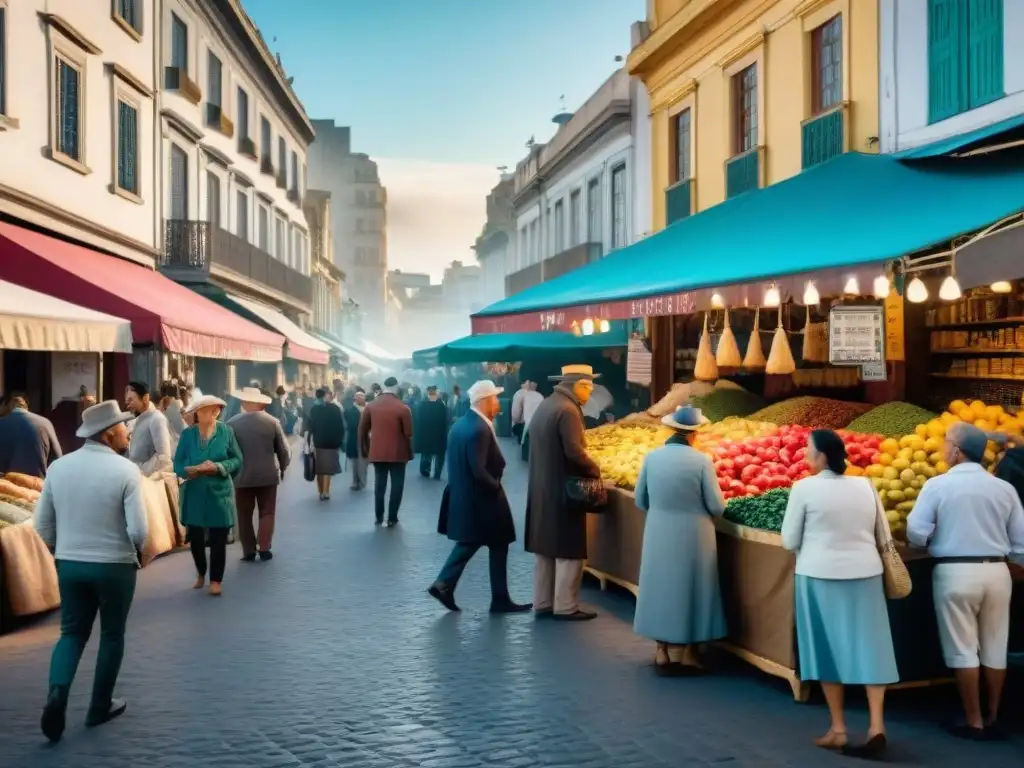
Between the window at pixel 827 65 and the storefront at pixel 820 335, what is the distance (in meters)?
1.90

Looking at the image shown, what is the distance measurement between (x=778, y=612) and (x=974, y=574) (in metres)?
1.32

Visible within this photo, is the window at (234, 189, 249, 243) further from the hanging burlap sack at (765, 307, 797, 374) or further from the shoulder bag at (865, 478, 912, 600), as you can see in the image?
the shoulder bag at (865, 478, 912, 600)

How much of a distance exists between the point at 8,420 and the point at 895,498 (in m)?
8.82

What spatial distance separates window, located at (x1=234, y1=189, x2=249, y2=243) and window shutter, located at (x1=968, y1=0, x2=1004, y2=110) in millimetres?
24088

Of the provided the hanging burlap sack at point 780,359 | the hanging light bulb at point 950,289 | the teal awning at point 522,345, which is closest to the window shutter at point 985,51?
the hanging burlap sack at point 780,359

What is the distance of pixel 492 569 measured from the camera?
9.62m

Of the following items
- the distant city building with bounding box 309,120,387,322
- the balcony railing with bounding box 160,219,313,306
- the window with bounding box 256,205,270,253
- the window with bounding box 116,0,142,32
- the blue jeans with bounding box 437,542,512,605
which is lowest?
the blue jeans with bounding box 437,542,512,605

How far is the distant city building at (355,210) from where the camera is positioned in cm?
9431

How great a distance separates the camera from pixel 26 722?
21.2ft

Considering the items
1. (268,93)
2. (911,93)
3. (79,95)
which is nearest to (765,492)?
(911,93)

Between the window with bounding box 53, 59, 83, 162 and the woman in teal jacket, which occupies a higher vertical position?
the window with bounding box 53, 59, 83, 162

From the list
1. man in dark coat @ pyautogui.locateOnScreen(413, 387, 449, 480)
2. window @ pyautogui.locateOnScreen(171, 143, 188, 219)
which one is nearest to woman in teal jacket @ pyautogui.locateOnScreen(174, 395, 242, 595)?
man in dark coat @ pyautogui.locateOnScreen(413, 387, 449, 480)

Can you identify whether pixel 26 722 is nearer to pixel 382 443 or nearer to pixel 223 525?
pixel 223 525

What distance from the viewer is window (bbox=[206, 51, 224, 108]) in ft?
96.6
